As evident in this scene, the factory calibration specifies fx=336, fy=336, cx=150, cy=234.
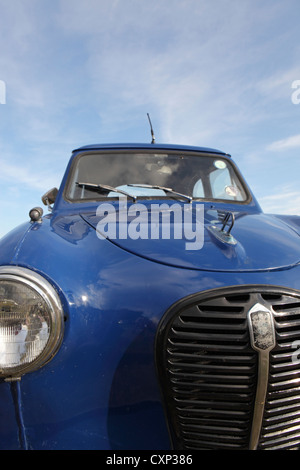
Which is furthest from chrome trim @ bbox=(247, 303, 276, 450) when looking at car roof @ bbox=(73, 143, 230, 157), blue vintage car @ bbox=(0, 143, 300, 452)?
car roof @ bbox=(73, 143, 230, 157)

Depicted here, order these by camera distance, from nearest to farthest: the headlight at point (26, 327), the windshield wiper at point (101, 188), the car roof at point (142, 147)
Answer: the headlight at point (26, 327) → the windshield wiper at point (101, 188) → the car roof at point (142, 147)

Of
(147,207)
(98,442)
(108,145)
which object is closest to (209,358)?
(98,442)

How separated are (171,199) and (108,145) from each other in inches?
40.3

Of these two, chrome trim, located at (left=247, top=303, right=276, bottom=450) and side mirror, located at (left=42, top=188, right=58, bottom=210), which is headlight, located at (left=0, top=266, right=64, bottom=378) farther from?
side mirror, located at (left=42, top=188, right=58, bottom=210)

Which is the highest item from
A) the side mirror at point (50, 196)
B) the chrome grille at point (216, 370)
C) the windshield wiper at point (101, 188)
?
the side mirror at point (50, 196)

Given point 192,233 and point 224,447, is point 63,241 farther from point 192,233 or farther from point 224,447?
point 224,447

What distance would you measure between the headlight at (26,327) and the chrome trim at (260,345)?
2.45 feet

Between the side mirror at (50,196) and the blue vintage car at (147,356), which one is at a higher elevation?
the side mirror at (50,196)

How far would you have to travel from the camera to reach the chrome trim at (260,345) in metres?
1.29

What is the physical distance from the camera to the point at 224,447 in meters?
1.31

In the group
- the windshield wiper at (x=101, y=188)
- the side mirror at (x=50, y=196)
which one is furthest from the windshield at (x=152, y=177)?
the side mirror at (x=50, y=196)

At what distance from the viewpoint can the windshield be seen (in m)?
2.87

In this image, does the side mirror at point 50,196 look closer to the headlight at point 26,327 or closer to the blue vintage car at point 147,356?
the blue vintage car at point 147,356

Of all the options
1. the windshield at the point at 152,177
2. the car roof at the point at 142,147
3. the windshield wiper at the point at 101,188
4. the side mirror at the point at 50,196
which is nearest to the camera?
the windshield wiper at the point at 101,188
